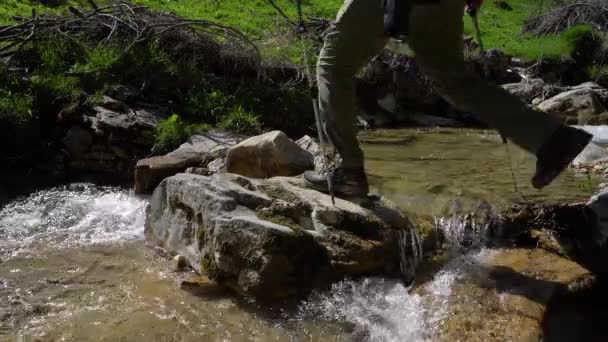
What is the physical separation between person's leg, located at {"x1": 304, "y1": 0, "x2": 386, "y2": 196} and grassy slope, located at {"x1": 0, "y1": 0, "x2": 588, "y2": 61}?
4.08 m

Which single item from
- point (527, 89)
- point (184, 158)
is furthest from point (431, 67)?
point (527, 89)

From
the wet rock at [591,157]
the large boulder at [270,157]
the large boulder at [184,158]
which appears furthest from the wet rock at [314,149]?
the wet rock at [591,157]

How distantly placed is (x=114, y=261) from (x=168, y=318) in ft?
3.00

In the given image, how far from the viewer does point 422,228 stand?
3.76 m

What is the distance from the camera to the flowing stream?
288 centimetres

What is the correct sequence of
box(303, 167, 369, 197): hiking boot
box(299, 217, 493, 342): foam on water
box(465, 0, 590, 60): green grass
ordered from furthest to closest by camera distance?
1. box(465, 0, 590, 60): green grass
2. box(303, 167, 369, 197): hiking boot
3. box(299, 217, 493, 342): foam on water

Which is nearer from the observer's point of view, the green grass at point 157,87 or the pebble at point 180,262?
the pebble at point 180,262

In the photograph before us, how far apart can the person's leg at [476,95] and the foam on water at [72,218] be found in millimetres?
2486

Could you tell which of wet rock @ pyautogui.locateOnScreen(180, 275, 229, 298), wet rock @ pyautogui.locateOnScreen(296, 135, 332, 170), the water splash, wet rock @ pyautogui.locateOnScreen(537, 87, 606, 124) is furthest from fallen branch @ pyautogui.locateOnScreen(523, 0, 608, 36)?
wet rock @ pyautogui.locateOnScreen(180, 275, 229, 298)

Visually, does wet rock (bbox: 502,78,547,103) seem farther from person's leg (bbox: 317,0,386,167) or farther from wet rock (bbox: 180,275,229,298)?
wet rock (bbox: 180,275,229,298)

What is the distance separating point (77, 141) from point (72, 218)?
1159 mm

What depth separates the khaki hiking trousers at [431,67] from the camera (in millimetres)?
2965

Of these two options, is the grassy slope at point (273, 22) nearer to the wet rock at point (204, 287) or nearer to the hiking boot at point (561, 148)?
the wet rock at point (204, 287)

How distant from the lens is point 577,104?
8375 mm
